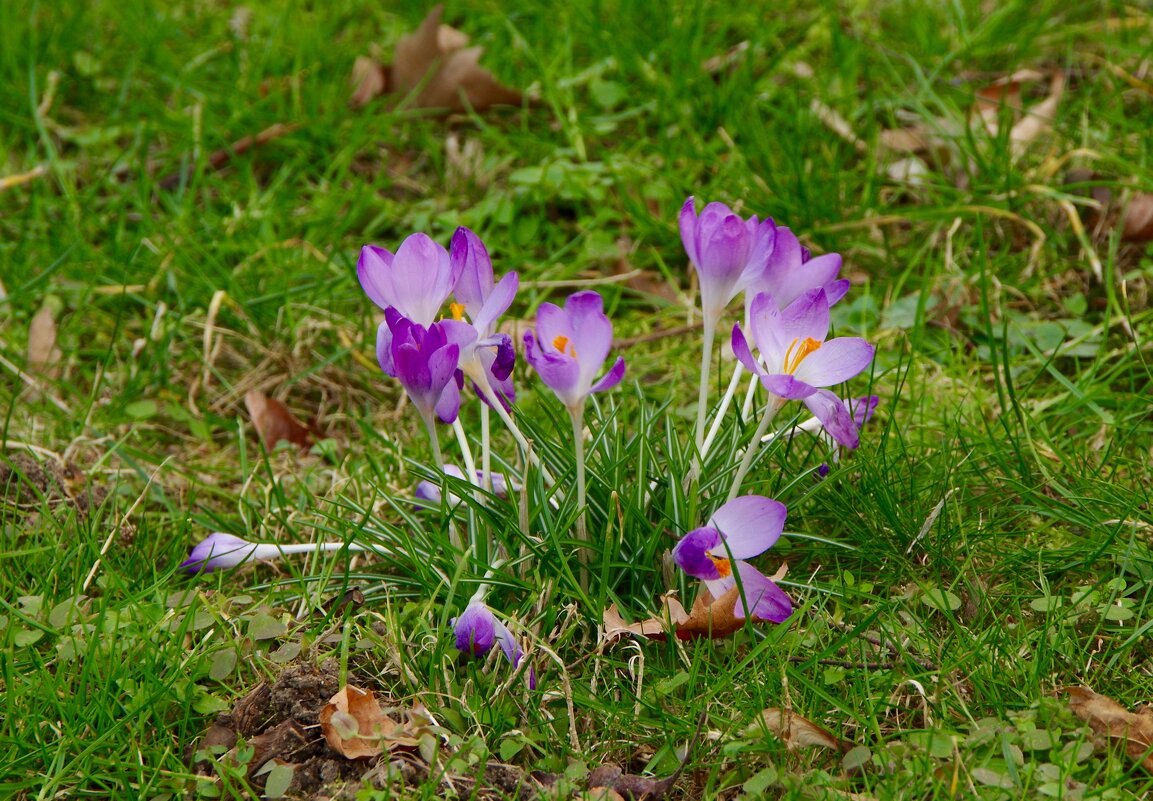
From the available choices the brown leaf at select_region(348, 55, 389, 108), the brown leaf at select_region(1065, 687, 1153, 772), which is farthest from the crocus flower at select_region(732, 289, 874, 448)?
the brown leaf at select_region(348, 55, 389, 108)

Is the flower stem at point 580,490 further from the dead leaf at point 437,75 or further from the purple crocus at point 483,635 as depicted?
the dead leaf at point 437,75

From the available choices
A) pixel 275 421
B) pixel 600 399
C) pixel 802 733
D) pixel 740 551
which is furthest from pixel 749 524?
pixel 275 421

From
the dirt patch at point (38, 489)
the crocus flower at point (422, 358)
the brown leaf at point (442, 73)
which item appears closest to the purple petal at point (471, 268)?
the crocus flower at point (422, 358)

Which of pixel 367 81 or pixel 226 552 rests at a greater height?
Answer: pixel 367 81

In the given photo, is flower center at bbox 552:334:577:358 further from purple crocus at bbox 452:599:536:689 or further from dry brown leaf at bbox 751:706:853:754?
dry brown leaf at bbox 751:706:853:754

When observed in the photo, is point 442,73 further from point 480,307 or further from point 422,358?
point 422,358
